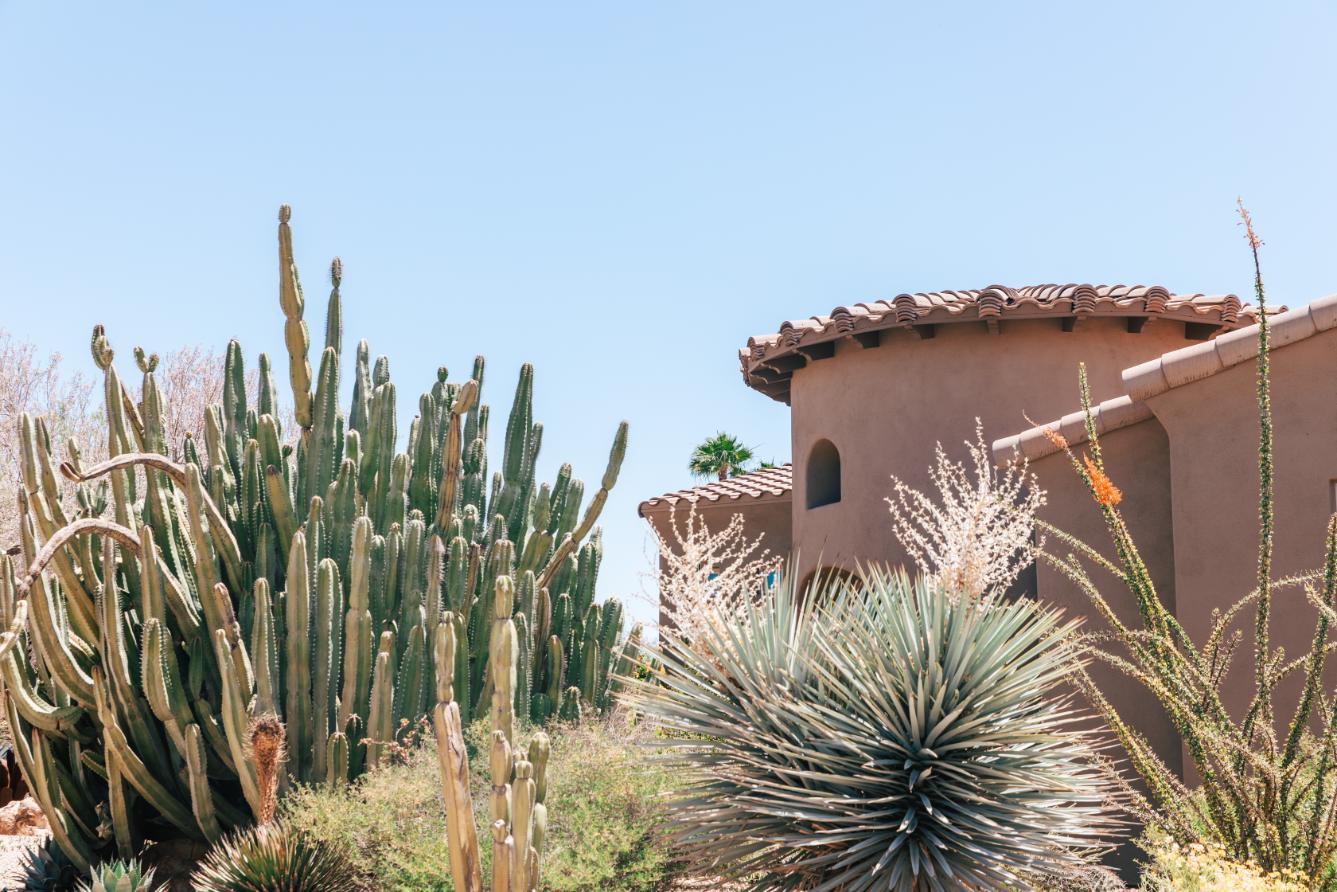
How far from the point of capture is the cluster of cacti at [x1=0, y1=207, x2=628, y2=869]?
884 cm

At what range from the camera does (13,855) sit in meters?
12.3

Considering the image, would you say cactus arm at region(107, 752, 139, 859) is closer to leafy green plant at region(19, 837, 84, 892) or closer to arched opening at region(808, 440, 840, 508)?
leafy green plant at region(19, 837, 84, 892)

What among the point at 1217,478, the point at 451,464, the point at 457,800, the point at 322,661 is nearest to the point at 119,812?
the point at 322,661

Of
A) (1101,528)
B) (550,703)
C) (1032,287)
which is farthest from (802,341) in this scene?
(550,703)

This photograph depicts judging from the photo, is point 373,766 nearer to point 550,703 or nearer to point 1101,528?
point 550,703

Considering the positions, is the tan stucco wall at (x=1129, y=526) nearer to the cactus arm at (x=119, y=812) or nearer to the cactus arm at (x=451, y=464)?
the cactus arm at (x=451, y=464)

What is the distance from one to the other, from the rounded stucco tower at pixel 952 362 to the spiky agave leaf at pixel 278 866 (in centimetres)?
645

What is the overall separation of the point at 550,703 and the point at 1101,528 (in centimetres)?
465

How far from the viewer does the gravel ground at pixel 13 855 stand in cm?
1059

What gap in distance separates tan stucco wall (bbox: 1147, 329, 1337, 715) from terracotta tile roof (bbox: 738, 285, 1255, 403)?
3.40 m

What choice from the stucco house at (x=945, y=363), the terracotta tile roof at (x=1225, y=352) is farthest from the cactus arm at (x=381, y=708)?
the terracotta tile roof at (x=1225, y=352)

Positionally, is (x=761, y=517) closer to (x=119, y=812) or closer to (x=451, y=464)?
(x=451, y=464)

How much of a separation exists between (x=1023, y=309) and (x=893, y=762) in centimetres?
748

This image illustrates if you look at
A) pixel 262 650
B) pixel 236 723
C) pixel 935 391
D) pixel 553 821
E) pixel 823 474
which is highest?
pixel 935 391
